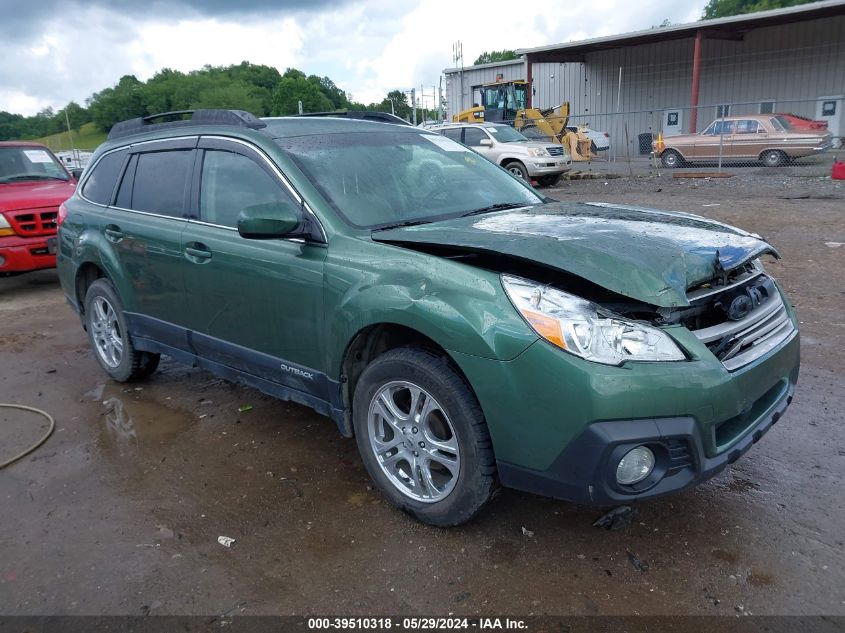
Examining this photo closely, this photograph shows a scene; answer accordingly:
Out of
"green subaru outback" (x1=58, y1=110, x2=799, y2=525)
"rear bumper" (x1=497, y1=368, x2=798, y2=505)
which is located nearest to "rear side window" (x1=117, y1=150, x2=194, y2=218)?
"green subaru outback" (x1=58, y1=110, x2=799, y2=525)

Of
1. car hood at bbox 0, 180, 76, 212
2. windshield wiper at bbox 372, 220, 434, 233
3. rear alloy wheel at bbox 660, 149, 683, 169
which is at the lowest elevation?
rear alloy wheel at bbox 660, 149, 683, 169

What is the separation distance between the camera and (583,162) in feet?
83.5

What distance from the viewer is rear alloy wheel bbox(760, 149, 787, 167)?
19312mm

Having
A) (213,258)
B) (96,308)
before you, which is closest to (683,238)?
(213,258)

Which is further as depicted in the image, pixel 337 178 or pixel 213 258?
pixel 213 258

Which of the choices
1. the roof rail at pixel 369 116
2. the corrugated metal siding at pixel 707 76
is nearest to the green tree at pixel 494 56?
the corrugated metal siding at pixel 707 76

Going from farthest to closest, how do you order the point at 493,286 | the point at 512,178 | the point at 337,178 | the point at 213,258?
the point at 512,178
the point at 213,258
the point at 337,178
the point at 493,286

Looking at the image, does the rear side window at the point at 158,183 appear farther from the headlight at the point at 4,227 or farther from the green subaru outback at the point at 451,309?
the headlight at the point at 4,227

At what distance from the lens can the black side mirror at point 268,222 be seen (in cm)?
319

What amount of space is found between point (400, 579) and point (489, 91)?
3122cm

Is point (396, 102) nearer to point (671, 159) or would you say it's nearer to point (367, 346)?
point (671, 159)

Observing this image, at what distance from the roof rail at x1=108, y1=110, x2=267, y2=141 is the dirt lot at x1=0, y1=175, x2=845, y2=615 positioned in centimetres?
187

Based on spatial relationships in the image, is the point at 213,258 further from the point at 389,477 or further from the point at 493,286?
the point at 493,286

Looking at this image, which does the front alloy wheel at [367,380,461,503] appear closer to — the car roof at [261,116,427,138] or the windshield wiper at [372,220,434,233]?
the windshield wiper at [372,220,434,233]
